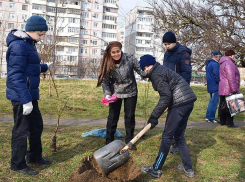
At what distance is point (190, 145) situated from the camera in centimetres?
489

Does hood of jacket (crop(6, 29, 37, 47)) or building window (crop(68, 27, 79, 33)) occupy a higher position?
building window (crop(68, 27, 79, 33))

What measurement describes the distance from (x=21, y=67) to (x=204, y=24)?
34.3ft

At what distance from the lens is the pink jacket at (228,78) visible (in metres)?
6.11

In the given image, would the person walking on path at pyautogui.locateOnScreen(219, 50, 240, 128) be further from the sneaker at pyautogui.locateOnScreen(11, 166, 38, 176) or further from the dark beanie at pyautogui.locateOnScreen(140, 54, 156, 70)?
the sneaker at pyautogui.locateOnScreen(11, 166, 38, 176)

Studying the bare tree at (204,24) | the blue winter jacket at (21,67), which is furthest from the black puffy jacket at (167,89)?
the bare tree at (204,24)

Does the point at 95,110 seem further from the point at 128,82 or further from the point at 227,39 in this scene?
the point at 227,39

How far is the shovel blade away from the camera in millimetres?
3201

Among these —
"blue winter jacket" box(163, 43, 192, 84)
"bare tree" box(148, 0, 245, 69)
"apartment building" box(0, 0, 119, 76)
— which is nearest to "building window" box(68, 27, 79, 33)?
"apartment building" box(0, 0, 119, 76)

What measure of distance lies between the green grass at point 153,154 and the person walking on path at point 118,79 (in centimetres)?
48

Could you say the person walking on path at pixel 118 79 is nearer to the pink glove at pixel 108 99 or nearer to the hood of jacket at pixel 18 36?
the pink glove at pixel 108 99

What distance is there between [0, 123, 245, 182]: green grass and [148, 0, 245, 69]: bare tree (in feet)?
21.9

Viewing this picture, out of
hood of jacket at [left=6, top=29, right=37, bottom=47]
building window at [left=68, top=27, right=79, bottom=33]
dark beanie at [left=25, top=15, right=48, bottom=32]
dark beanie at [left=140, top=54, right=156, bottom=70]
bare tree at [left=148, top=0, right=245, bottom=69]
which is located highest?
building window at [left=68, top=27, right=79, bottom=33]

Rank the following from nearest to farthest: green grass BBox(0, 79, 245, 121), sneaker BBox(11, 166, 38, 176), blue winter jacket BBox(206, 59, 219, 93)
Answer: sneaker BBox(11, 166, 38, 176) → blue winter jacket BBox(206, 59, 219, 93) → green grass BBox(0, 79, 245, 121)

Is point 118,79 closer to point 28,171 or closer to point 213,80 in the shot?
point 28,171
